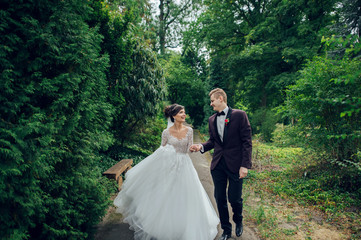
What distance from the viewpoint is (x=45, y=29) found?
214cm

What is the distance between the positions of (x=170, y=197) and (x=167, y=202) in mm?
85

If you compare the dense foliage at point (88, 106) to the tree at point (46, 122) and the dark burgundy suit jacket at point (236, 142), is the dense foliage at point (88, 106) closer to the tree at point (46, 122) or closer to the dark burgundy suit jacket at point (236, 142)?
the tree at point (46, 122)

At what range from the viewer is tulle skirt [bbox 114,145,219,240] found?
2.80m

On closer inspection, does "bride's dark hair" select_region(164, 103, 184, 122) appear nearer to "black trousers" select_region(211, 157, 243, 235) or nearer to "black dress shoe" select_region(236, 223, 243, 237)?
"black trousers" select_region(211, 157, 243, 235)

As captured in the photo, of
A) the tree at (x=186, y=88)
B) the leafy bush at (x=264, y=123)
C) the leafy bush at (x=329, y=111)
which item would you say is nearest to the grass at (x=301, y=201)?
the leafy bush at (x=329, y=111)

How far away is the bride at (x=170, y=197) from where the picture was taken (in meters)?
2.81

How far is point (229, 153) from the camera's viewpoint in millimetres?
3039

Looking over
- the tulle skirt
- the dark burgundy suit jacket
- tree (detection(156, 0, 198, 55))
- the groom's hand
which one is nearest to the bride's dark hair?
the tulle skirt

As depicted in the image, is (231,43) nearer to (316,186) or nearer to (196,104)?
(196,104)

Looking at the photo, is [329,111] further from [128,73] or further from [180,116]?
[128,73]

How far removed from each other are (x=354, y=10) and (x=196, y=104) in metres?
14.3

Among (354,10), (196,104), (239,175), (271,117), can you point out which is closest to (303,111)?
(239,175)

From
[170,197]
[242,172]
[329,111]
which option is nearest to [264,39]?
[329,111]

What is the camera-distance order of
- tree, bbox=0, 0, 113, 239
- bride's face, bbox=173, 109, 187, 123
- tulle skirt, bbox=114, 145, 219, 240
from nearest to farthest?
tree, bbox=0, 0, 113, 239, tulle skirt, bbox=114, 145, 219, 240, bride's face, bbox=173, 109, 187, 123
